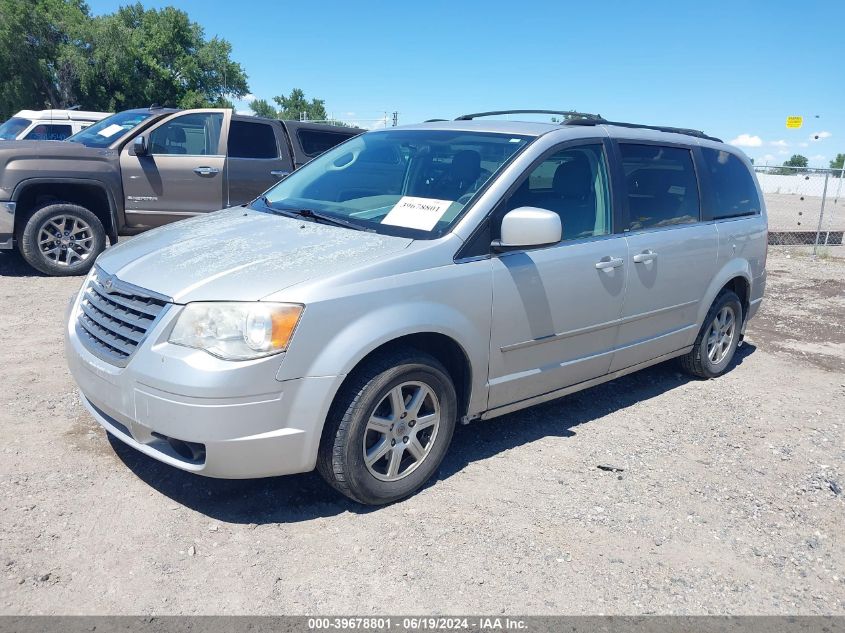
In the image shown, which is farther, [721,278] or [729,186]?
[729,186]

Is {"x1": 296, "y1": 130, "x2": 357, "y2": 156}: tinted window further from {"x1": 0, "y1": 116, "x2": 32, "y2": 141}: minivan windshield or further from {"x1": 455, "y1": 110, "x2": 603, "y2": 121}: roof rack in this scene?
{"x1": 0, "y1": 116, "x2": 32, "y2": 141}: minivan windshield

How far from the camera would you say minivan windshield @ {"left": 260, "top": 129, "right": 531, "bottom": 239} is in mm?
3674

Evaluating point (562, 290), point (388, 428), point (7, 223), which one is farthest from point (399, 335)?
point (7, 223)

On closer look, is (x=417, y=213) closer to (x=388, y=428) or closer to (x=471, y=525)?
(x=388, y=428)

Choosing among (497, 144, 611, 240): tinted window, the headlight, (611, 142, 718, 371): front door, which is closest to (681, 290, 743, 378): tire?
(611, 142, 718, 371): front door

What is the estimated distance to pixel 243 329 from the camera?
113 inches

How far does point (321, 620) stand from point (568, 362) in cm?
215

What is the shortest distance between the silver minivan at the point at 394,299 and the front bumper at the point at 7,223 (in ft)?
Result: 13.5

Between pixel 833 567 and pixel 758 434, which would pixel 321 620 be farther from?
pixel 758 434

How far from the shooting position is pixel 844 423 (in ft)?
16.2

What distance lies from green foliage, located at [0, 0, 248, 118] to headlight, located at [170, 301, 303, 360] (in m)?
39.5

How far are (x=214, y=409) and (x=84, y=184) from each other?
19.3 ft

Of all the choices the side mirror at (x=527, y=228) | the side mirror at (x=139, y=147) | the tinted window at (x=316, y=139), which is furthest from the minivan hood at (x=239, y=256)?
the tinted window at (x=316, y=139)

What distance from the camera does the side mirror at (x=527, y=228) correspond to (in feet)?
11.5
